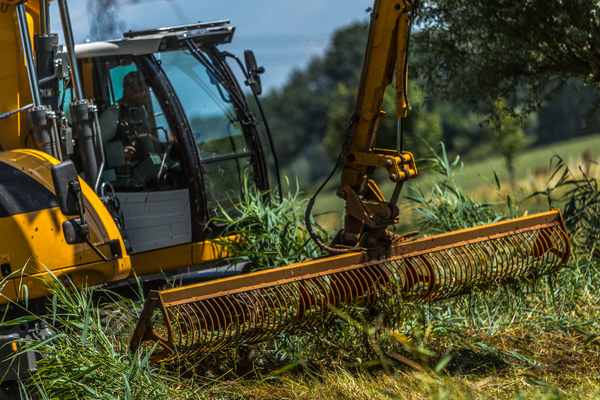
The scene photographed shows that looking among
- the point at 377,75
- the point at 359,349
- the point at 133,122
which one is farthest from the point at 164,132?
the point at 359,349

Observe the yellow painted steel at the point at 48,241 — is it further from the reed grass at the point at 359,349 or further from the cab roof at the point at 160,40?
the cab roof at the point at 160,40

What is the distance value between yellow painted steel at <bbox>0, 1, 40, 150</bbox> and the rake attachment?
1471 mm

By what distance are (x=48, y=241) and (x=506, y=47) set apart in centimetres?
399

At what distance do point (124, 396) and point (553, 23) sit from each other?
418cm

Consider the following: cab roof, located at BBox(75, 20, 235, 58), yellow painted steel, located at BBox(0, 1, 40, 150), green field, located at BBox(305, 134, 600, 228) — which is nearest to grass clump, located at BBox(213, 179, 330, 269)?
green field, located at BBox(305, 134, 600, 228)

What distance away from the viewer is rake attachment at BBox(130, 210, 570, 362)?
9.72 feet

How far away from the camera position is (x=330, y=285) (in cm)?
328

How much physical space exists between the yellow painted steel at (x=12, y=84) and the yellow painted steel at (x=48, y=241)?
290 mm

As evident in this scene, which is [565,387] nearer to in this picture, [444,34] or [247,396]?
[247,396]

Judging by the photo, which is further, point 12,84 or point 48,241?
point 12,84

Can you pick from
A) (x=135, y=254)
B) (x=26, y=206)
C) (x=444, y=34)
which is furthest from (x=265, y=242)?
(x=444, y=34)

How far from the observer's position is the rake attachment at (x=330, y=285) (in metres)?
2.96

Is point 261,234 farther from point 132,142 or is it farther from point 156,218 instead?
point 132,142

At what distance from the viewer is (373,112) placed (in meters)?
3.54
